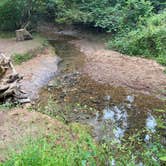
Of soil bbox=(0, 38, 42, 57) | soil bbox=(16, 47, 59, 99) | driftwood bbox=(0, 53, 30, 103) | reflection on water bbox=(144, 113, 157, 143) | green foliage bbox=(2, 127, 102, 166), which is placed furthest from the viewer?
soil bbox=(0, 38, 42, 57)

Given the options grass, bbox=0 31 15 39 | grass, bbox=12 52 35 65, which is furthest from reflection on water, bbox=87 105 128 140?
grass, bbox=0 31 15 39

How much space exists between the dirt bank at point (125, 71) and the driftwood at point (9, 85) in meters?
2.79

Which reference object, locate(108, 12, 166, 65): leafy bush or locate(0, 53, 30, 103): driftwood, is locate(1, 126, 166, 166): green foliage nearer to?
locate(0, 53, 30, 103): driftwood

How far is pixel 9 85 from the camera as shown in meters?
8.12

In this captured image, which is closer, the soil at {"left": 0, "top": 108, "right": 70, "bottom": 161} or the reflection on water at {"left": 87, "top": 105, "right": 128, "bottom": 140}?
the soil at {"left": 0, "top": 108, "right": 70, "bottom": 161}

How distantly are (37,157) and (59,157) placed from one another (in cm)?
29

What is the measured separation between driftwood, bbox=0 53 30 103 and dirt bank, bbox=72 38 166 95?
9.16 ft

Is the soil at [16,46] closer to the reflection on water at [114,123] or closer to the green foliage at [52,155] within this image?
the reflection on water at [114,123]

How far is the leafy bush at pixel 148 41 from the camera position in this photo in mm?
12438

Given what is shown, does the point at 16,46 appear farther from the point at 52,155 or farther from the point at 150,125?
the point at 52,155

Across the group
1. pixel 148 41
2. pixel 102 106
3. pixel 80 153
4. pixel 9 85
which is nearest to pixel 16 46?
pixel 148 41

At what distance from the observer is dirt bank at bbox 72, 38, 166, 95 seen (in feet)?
32.7

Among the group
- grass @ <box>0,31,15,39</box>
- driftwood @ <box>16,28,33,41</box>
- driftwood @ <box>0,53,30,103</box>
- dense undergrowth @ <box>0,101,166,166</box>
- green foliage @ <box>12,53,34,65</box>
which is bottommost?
grass @ <box>0,31,15,39</box>

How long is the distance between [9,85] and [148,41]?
20.5ft
